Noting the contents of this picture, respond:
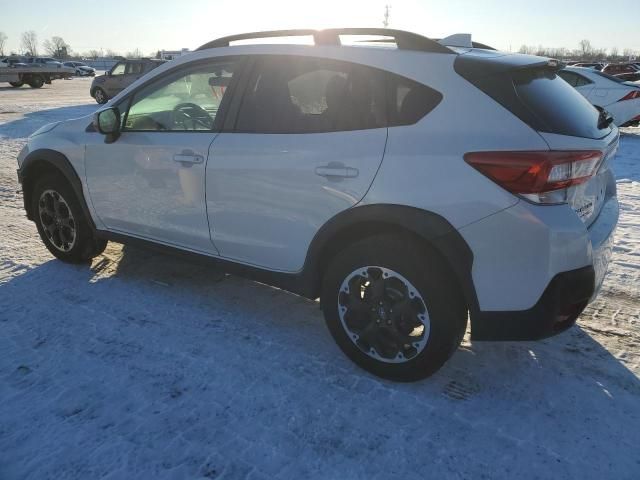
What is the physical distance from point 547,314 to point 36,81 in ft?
127

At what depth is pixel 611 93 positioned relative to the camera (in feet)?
37.3

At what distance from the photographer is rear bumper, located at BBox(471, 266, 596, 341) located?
2332mm

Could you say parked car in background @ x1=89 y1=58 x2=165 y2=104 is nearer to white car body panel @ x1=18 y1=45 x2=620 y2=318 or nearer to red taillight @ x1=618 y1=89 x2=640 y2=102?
red taillight @ x1=618 y1=89 x2=640 y2=102

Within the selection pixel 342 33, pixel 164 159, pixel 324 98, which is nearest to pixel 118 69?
pixel 164 159

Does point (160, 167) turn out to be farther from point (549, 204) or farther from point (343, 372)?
point (549, 204)

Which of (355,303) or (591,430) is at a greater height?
(355,303)

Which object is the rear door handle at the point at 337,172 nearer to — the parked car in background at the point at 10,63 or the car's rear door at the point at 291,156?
the car's rear door at the point at 291,156

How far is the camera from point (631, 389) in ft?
8.96

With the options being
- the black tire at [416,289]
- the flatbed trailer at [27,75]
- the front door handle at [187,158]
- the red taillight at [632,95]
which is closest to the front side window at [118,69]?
the flatbed trailer at [27,75]

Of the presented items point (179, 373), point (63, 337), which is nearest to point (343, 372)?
point (179, 373)

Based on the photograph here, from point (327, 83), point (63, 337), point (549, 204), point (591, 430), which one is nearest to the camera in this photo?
point (549, 204)

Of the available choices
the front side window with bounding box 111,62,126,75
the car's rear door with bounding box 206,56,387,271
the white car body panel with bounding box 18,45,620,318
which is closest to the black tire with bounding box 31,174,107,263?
the white car body panel with bounding box 18,45,620,318

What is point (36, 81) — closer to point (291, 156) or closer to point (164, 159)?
point (164, 159)

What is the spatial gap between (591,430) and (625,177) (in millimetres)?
6550
